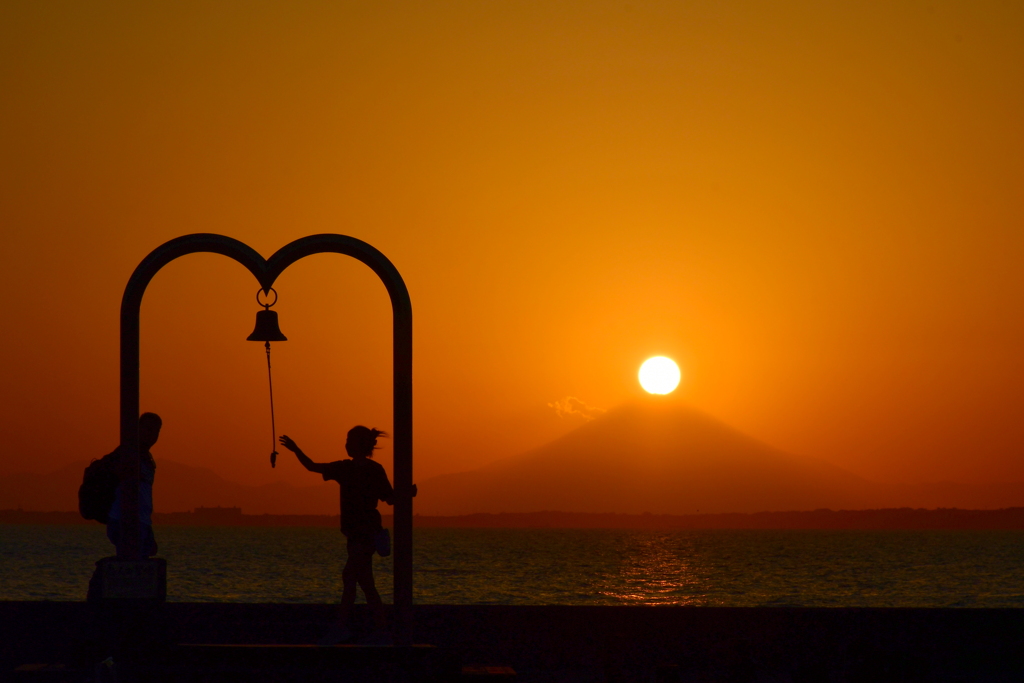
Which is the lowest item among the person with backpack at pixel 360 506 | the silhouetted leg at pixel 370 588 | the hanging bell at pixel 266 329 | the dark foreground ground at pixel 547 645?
the dark foreground ground at pixel 547 645

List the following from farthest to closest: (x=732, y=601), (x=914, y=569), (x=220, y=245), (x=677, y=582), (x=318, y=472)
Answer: (x=914, y=569)
(x=677, y=582)
(x=732, y=601)
(x=318, y=472)
(x=220, y=245)

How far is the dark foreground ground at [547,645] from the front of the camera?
9.62m

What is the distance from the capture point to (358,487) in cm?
1129

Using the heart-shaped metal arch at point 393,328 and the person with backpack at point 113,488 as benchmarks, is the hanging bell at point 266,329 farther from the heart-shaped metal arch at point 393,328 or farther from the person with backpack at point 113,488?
the person with backpack at point 113,488

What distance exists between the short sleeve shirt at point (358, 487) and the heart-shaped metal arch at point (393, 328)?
801 millimetres

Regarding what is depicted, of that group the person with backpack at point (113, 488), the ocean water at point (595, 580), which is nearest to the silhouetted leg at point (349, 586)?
the person with backpack at point (113, 488)

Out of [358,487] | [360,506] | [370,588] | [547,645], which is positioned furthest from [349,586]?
[547,645]

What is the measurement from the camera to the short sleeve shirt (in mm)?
11273

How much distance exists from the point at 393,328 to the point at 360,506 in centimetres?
196

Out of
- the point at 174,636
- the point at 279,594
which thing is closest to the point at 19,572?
the point at 279,594

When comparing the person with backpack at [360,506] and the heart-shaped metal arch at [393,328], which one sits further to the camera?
the person with backpack at [360,506]

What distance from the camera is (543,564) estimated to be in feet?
357

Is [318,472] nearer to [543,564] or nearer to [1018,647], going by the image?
[1018,647]

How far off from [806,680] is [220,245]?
6332 mm
